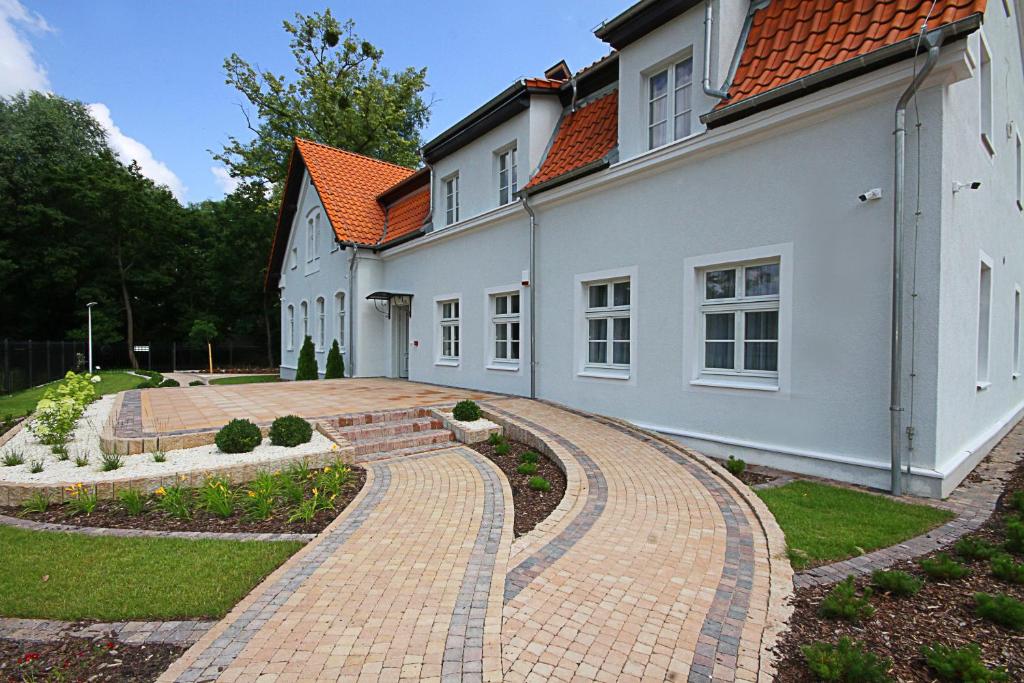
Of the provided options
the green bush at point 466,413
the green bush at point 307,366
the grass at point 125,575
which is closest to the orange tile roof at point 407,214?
the green bush at point 307,366

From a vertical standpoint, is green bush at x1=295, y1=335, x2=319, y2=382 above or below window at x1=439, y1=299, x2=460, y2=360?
below

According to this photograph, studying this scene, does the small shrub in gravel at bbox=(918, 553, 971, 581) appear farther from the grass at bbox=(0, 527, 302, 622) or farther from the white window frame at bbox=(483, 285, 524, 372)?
the white window frame at bbox=(483, 285, 524, 372)

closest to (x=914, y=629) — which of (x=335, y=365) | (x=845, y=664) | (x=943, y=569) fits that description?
(x=943, y=569)

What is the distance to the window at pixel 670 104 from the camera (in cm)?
803

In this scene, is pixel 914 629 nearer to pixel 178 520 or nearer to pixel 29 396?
pixel 178 520

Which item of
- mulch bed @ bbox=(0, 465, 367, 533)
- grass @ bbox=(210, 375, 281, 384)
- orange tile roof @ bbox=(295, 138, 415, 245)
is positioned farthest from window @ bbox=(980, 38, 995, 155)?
grass @ bbox=(210, 375, 281, 384)

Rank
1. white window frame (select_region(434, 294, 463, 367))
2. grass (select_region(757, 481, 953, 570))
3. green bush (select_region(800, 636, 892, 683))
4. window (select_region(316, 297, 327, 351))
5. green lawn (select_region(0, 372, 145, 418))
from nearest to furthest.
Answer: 1. green bush (select_region(800, 636, 892, 683))
2. grass (select_region(757, 481, 953, 570))
3. green lawn (select_region(0, 372, 145, 418))
4. white window frame (select_region(434, 294, 463, 367))
5. window (select_region(316, 297, 327, 351))

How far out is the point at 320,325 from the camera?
20.4 metres

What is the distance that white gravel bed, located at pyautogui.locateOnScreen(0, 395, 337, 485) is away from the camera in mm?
5711

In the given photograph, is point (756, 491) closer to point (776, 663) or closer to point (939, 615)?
point (939, 615)

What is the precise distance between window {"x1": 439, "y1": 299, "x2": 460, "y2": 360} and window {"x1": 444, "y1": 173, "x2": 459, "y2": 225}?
2.28 m

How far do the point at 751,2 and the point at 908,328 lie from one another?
5280 mm

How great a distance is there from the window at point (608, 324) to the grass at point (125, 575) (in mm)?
6312

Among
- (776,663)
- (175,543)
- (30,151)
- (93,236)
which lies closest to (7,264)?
(93,236)
